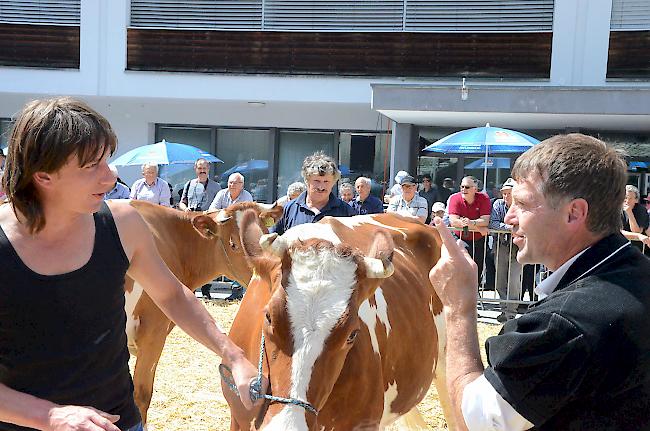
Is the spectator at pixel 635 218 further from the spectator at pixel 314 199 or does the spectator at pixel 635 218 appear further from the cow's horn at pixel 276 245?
the cow's horn at pixel 276 245

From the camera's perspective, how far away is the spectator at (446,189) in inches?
622

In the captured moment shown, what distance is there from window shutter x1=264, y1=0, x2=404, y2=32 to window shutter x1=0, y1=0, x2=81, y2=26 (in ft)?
16.6

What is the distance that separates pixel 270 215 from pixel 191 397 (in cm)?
185

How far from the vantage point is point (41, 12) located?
57.5 ft

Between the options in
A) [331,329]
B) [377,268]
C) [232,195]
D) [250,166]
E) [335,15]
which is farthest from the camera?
[250,166]

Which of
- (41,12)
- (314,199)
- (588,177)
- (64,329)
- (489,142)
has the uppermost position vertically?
(41,12)

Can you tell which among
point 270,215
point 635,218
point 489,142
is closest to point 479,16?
point 489,142

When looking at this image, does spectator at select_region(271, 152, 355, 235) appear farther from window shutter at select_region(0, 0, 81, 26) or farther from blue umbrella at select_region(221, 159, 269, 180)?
window shutter at select_region(0, 0, 81, 26)

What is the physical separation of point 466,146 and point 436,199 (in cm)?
314

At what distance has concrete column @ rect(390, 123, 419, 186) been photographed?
50.0ft

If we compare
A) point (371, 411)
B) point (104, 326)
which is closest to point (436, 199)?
point (371, 411)

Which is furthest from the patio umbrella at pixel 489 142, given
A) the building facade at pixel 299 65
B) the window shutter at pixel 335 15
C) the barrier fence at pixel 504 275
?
the window shutter at pixel 335 15

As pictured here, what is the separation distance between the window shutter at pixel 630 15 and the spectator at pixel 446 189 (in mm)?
5231

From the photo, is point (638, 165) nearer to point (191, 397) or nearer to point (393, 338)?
point (191, 397)
